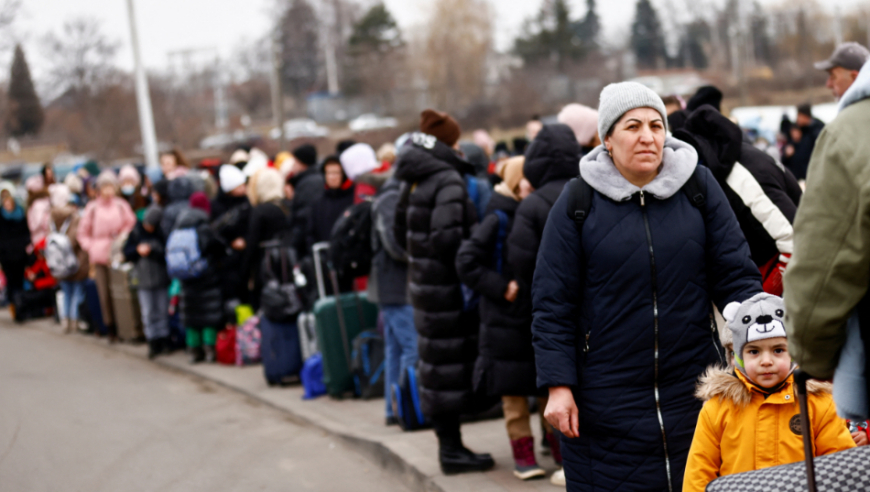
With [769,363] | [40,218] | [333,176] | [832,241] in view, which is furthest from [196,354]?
[832,241]

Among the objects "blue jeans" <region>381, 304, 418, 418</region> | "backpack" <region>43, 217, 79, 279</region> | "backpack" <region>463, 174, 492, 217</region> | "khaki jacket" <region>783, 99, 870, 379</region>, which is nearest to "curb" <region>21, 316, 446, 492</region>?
"blue jeans" <region>381, 304, 418, 418</region>

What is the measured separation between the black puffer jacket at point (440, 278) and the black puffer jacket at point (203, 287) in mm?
4790

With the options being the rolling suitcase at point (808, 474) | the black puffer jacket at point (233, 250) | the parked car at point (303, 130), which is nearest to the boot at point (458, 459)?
the rolling suitcase at point (808, 474)

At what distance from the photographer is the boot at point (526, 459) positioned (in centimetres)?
562

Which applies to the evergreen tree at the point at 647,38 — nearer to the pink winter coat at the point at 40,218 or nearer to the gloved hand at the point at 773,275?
the pink winter coat at the point at 40,218

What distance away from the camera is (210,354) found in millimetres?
10977

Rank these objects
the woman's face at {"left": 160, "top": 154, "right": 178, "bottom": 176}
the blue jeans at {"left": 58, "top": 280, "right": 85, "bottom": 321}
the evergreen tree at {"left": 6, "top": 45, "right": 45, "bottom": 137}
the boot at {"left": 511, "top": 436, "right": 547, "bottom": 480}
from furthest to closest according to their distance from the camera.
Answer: the evergreen tree at {"left": 6, "top": 45, "right": 45, "bottom": 137}
the blue jeans at {"left": 58, "top": 280, "right": 85, "bottom": 321}
the woman's face at {"left": 160, "top": 154, "right": 178, "bottom": 176}
the boot at {"left": 511, "top": 436, "right": 547, "bottom": 480}

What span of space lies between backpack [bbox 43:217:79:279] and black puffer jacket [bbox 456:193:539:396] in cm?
942

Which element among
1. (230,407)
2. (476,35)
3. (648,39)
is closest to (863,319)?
(230,407)

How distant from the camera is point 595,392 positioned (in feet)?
12.1

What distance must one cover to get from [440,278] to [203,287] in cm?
521

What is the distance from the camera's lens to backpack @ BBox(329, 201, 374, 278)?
7.75 metres

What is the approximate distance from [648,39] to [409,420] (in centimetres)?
5993

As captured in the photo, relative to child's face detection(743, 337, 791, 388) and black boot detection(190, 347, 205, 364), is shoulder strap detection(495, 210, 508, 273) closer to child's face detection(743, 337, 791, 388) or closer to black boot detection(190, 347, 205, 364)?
child's face detection(743, 337, 791, 388)
